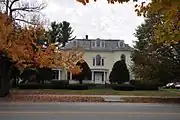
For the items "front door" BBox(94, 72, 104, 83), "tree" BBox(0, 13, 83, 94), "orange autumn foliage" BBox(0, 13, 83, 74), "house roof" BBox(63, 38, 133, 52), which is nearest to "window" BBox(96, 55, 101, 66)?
"house roof" BBox(63, 38, 133, 52)

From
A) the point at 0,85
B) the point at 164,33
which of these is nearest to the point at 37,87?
the point at 0,85

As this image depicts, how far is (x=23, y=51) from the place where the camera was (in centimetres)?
2950

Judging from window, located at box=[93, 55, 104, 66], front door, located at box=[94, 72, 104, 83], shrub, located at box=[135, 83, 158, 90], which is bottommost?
shrub, located at box=[135, 83, 158, 90]

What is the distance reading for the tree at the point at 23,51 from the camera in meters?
29.0

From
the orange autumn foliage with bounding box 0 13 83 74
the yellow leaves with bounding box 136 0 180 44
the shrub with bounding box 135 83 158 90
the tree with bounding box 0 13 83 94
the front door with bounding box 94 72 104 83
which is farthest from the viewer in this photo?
the front door with bounding box 94 72 104 83

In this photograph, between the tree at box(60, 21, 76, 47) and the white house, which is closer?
the white house

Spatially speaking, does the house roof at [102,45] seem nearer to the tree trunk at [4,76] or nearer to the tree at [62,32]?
the tree at [62,32]

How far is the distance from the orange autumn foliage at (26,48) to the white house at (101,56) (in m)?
37.0

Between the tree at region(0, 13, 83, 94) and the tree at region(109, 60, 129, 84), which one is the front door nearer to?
the tree at region(109, 60, 129, 84)

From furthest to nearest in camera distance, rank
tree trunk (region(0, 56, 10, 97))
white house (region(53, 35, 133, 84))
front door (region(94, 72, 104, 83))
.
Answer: front door (region(94, 72, 104, 83))
white house (region(53, 35, 133, 84))
tree trunk (region(0, 56, 10, 97))

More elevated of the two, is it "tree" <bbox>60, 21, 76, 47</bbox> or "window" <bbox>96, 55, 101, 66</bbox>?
"tree" <bbox>60, 21, 76, 47</bbox>

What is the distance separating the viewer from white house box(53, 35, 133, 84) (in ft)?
234

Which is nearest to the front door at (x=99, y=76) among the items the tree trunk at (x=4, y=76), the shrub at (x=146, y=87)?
the shrub at (x=146, y=87)

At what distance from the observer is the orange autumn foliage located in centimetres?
Answer: 2884
